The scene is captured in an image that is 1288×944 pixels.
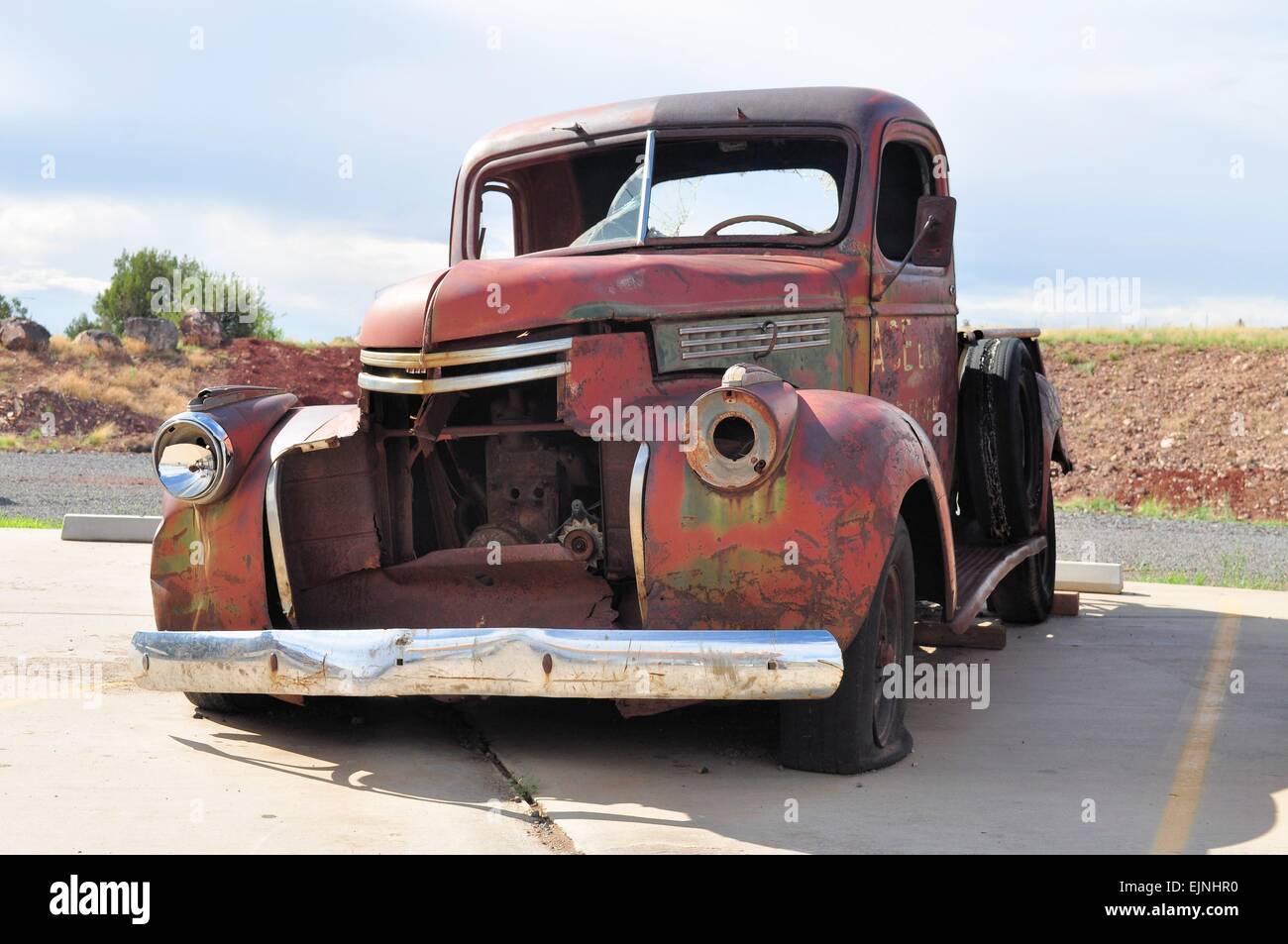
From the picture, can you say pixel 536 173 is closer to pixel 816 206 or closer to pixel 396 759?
pixel 816 206

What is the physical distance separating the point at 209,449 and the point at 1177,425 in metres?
29.4

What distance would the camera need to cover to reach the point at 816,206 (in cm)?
546

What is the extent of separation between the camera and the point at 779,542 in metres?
4.09

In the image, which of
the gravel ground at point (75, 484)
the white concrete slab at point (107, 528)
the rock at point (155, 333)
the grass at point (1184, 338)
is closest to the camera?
the white concrete slab at point (107, 528)

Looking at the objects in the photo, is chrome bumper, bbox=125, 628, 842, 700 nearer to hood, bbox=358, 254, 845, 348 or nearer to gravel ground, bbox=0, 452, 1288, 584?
hood, bbox=358, 254, 845, 348

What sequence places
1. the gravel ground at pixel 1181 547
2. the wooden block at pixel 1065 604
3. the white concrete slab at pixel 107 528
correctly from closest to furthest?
the wooden block at pixel 1065 604, the white concrete slab at pixel 107 528, the gravel ground at pixel 1181 547

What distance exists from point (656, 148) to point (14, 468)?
17.5 metres

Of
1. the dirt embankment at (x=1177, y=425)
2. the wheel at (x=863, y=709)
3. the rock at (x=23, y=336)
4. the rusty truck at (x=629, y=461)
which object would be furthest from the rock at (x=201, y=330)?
the wheel at (x=863, y=709)

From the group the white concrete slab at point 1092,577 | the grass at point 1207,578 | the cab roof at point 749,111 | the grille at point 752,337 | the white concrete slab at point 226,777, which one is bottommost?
the grass at point 1207,578

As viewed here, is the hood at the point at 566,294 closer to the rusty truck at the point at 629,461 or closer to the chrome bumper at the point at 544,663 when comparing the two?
the rusty truck at the point at 629,461

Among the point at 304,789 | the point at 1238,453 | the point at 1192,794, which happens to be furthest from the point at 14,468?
the point at 1238,453

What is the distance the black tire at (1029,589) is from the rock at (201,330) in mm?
27838

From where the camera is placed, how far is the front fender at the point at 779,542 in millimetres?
4086
